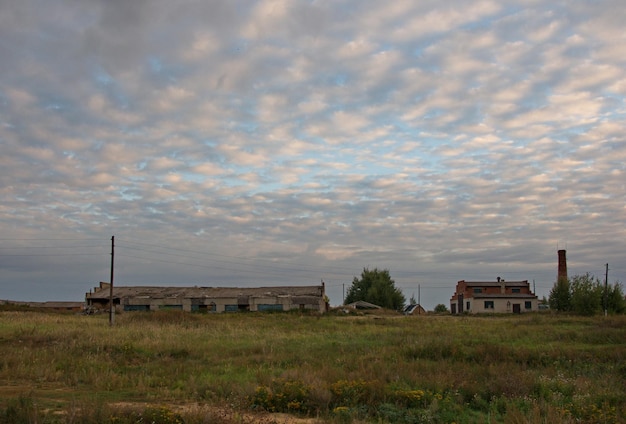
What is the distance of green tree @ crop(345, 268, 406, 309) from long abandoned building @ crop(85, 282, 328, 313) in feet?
61.3

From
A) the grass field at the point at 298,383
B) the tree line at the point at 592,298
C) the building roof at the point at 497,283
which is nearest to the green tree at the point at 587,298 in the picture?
the tree line at the point at 592,298

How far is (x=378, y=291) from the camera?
94.5 meters

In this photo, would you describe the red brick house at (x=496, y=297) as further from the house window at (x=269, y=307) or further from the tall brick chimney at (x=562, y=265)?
the house window at (x=269, y=307)

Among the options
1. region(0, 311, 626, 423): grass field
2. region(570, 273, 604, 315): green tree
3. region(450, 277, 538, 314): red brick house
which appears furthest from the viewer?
region(450, 277, 538, 314): red brick house

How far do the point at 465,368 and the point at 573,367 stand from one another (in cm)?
373

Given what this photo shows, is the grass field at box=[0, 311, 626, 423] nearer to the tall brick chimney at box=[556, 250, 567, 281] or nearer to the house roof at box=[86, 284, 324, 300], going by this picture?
the house roof at box=[86, 284, 324, 300]

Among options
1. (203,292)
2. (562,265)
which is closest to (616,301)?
(562,265)

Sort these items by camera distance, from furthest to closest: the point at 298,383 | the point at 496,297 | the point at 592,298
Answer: the point at 496,297 → the point at 592,298 → the point at 298,383

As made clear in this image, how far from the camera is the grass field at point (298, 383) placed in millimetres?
9492

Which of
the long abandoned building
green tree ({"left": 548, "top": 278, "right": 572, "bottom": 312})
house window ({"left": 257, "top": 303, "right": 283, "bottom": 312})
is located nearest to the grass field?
house window ({"left": 257, "top": 303, "right": 283, "bottom": 312})

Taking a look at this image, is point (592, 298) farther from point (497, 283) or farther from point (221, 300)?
point (221, 300)

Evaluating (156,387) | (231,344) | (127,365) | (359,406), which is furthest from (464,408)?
(231,344)

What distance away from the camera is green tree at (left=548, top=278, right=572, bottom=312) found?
71062 millimetres

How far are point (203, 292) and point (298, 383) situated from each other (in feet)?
221
